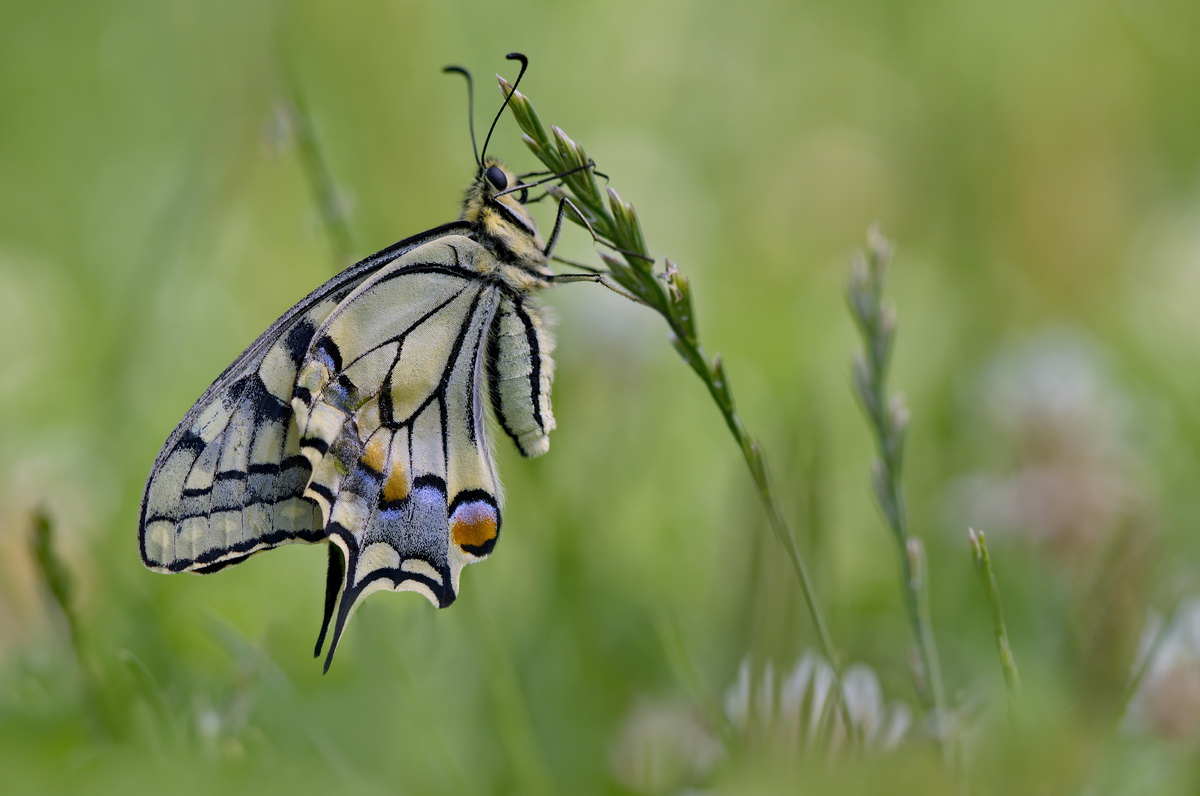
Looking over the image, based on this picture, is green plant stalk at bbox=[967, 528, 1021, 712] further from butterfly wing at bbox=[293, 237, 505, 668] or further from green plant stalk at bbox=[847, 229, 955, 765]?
butterfly wing at bbox=[293, 237, 505, 668]

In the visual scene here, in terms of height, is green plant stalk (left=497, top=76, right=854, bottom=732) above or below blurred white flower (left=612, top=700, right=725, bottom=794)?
above

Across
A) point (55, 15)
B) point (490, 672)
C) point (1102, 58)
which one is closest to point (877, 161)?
point (1102, 58)

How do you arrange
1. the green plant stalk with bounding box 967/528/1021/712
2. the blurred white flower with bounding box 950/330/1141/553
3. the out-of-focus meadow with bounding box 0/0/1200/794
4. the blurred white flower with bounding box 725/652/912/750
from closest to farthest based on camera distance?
the green plant stalk with bounding box 967/528/1021/712, the blurred white flower with bounding box 725/652/912/750, the out-of-focus meadow with bounding box 0/0/1200/794, the blurred white flower with bounding box 950/330/1141/553

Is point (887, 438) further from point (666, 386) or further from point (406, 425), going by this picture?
point (666, 386)

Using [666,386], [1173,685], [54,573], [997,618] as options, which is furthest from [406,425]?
[666,386]

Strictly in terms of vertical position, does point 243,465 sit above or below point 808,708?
above

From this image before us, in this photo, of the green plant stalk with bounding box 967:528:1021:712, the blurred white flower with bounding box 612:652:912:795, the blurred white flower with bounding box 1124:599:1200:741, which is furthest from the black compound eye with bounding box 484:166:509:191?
the blurred white flower with bounding box 1124:599:1200:741
